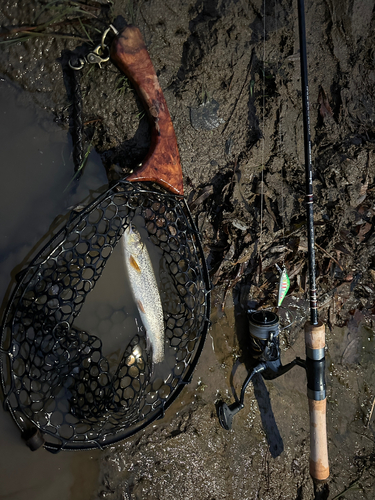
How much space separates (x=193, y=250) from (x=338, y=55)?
2.07 metres

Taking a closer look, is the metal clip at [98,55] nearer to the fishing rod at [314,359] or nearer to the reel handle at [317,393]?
the fishing rod at [314,359]

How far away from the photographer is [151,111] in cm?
255

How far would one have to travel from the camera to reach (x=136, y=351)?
9.02ft

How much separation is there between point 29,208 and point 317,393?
250 centimetres

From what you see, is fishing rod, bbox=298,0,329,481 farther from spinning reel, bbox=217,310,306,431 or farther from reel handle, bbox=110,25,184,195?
reel handle, bbox=110,25,184,195

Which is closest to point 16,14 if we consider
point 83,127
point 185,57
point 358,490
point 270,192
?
point 83,127

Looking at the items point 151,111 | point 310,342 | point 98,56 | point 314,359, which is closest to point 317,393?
point 314,359

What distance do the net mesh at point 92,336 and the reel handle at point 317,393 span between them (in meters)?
0.80

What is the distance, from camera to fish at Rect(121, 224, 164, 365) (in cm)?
275

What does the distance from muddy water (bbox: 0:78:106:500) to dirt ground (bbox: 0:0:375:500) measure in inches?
6.5

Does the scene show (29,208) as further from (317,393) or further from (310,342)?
(317,393)

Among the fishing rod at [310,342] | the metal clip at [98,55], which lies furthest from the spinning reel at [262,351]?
the metal clip at [98,55]

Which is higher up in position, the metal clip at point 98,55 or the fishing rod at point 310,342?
the metal clip at point 98,55

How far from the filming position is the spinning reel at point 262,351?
281 centimetres
